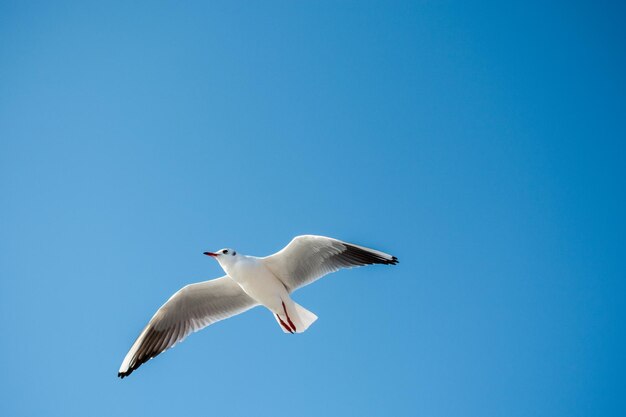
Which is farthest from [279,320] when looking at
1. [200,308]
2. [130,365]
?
[130,365]

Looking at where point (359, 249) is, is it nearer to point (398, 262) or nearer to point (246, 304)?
point (398, 262)

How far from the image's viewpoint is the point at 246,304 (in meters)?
8.08

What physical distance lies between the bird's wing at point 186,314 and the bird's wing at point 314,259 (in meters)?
0.71

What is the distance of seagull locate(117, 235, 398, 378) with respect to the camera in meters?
7.41

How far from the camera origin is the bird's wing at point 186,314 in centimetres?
783

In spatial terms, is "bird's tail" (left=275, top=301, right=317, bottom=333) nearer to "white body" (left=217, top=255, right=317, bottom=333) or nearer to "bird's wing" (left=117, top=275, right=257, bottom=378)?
"white body" (left=217, top=255, right=317, bottom=333)

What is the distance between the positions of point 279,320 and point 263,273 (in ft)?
2.09

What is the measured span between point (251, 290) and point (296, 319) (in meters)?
0.67

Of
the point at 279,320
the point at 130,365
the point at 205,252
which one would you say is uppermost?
the point at 205,252

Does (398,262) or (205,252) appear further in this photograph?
(205,252)

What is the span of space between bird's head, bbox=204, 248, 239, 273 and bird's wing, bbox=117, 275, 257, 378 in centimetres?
30

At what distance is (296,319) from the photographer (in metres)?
7.40

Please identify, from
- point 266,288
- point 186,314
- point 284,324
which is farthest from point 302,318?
point 186,314

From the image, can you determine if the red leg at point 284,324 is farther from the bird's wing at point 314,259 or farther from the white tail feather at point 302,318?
the bird's wing at point 314,259
